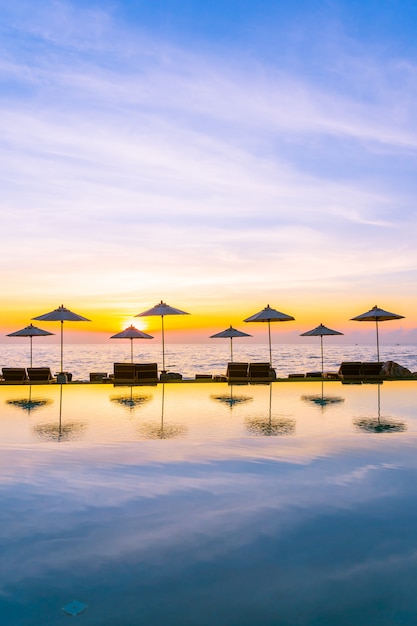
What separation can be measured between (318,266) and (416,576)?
2467cm

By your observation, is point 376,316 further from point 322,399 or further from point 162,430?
point 162,430

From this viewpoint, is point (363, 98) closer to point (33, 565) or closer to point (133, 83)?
point (133, 83)

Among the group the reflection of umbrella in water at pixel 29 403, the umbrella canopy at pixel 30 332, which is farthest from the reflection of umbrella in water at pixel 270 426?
the umbrella canopy at pixel 30 332

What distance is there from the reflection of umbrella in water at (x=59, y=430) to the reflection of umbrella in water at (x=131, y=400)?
96.6 inches

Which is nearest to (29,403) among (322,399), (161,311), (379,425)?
(161,311)

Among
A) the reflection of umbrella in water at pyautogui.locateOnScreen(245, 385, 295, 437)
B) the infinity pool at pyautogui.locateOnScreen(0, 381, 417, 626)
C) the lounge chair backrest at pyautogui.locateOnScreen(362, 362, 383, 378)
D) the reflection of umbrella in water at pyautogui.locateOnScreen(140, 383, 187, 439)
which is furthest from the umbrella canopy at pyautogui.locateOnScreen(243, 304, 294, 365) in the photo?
the reflection of umbrella in water at pyautogui.locateOnScreen(140, 383, 187, 439)

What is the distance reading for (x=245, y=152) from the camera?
56.2ft

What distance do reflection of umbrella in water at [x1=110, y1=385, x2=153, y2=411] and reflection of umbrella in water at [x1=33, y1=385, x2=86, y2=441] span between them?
8.05 feet

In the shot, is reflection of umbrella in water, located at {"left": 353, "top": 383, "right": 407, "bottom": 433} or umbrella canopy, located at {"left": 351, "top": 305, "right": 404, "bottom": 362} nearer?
reflection of umbrella in water, located at {"left": 353, "top": 383, "right": 407, "bottom": 433}

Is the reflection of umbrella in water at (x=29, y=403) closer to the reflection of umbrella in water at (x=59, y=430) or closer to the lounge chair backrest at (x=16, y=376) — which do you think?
the reflection of umbrella in water at (x=59, y=430)

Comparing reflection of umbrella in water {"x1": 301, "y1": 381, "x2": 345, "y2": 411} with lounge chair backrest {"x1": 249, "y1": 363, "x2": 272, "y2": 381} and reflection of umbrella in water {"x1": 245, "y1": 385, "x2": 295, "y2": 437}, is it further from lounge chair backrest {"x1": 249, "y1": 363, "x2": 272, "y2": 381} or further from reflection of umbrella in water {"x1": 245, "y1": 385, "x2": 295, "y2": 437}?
lounge chair backrest {"x1": 249, "y1": 363, "x2": 272, "y2": 381}

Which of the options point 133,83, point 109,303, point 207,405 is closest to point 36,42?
point 133,83

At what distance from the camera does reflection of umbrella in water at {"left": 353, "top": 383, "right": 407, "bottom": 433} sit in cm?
1023

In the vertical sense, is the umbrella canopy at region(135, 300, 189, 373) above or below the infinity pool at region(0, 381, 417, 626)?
above
